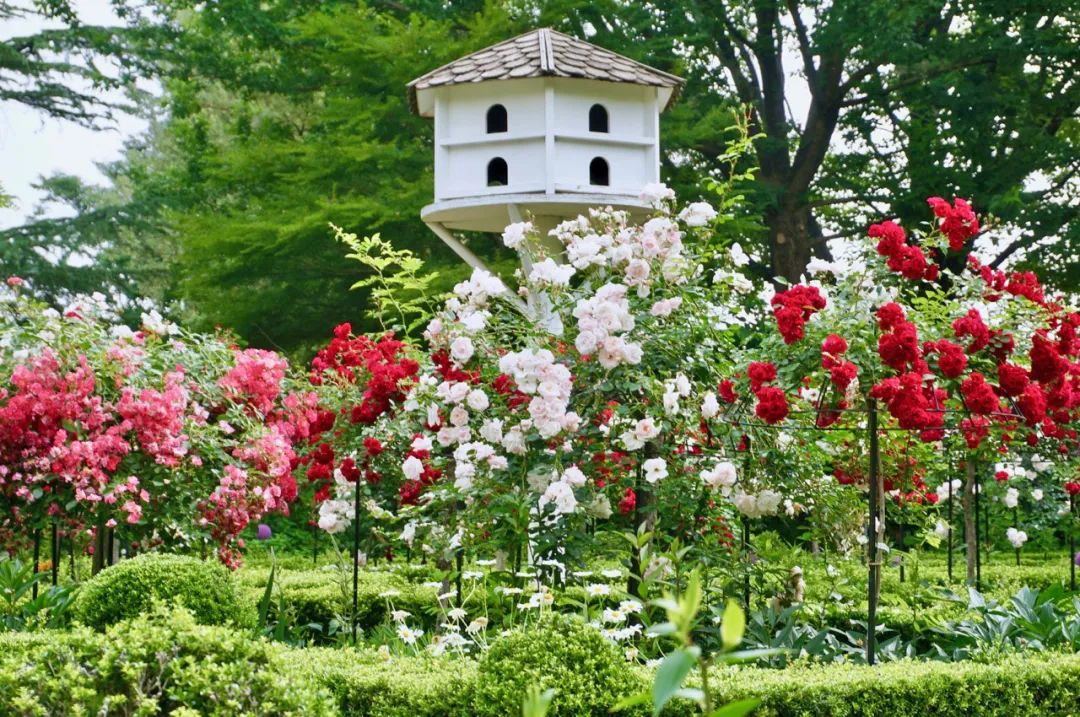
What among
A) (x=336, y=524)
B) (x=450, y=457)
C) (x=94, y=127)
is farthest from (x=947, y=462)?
(x=94, y=127)

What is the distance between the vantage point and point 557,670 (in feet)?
11.3

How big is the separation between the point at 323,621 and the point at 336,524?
833 mm

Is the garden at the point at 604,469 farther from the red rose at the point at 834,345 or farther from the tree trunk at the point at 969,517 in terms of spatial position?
the tree trunk at the point at 969,517

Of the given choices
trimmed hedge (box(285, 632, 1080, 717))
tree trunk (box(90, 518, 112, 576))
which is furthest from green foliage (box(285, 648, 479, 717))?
tree trunk (box(90, 518, 112, 576))

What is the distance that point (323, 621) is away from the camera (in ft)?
20.1

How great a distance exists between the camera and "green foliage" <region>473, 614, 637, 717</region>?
341 centimetres

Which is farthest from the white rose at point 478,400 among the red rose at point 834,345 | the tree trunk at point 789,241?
the tree trunk at point 789,241

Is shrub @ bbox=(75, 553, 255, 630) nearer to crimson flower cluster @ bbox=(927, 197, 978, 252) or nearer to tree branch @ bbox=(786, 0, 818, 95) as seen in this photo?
crimson flower cluster @ bbox=(927, 197, 978, 252)

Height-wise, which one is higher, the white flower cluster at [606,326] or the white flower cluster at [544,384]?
the white flower cluster at [606,326]

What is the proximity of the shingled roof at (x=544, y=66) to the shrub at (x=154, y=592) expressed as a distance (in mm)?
5372

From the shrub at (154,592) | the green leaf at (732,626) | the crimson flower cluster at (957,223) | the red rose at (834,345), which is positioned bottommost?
the shrub at (154,592)

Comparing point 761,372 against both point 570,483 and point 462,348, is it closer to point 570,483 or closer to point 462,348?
point 570,483

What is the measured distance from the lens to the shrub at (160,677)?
2805 mm

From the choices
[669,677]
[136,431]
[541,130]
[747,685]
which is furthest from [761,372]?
[541,130]
